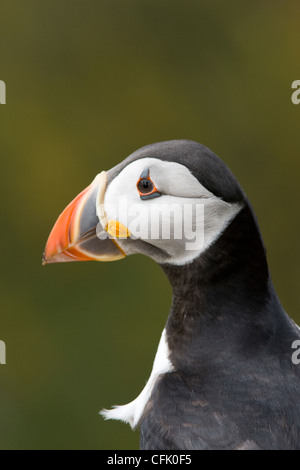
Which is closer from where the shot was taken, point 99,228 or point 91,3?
point 99,228

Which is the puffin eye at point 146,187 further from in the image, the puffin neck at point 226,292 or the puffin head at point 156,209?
the puffin neck at point 226,292

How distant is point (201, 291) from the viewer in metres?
1.66

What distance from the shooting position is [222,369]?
64.1 inches

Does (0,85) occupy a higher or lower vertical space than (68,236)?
higher

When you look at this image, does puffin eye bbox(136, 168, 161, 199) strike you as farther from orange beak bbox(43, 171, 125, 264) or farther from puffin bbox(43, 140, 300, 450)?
orange beak bbox(43, 171, 125, 264)

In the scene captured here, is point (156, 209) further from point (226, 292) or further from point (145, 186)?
point (226, 292)

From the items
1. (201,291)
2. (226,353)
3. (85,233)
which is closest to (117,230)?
(85,233)

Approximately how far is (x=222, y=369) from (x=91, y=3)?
2.42 m

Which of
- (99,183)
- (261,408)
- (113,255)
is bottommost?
(261,408)

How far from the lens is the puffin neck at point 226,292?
5.34ft

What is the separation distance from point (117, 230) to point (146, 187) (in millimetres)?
115

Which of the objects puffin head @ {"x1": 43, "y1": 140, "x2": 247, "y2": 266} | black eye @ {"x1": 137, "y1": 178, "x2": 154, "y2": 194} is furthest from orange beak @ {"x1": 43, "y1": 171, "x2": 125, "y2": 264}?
black eye @ {"x1": 137, "y1": 178, "x2": 154, "y2": 194}
